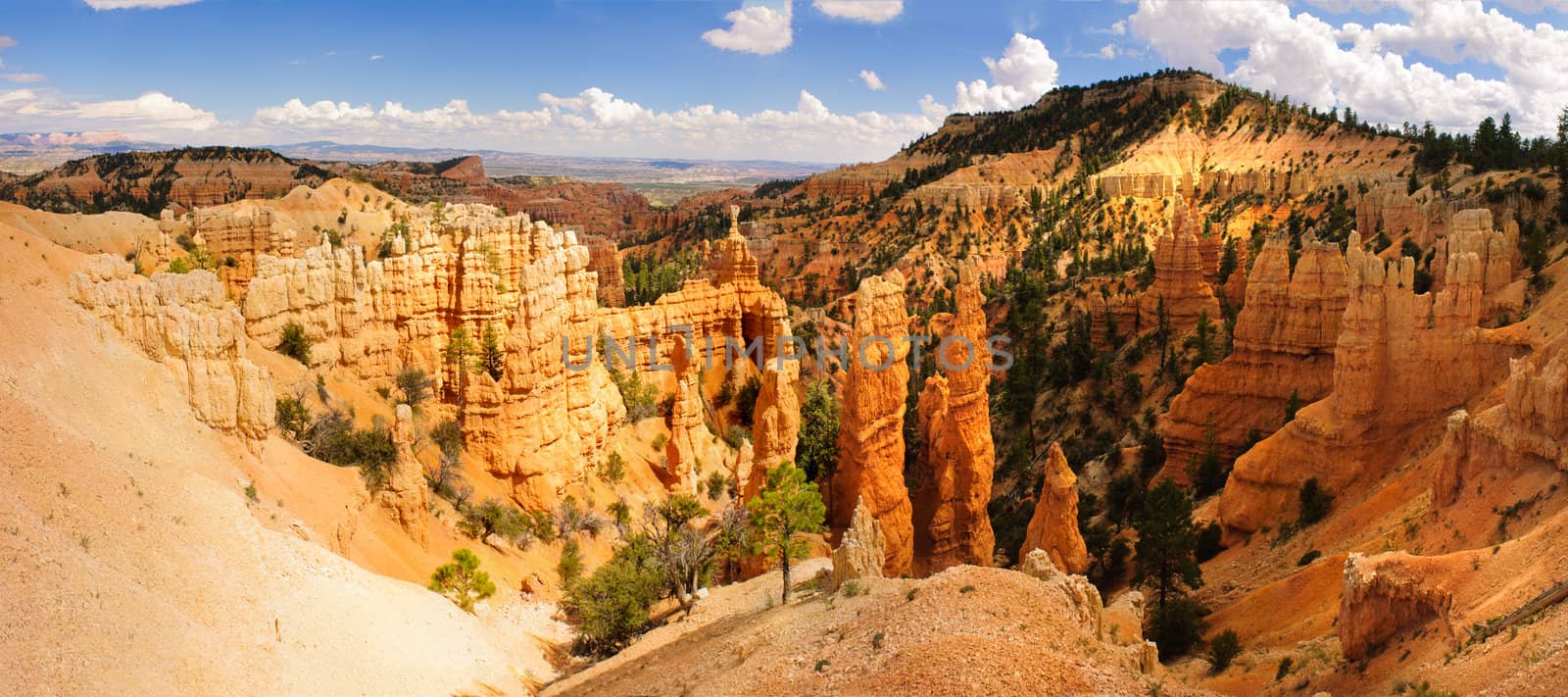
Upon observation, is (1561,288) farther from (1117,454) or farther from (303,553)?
(303,553)

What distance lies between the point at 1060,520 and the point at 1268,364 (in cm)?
1400

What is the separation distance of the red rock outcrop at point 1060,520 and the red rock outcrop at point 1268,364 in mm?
10539

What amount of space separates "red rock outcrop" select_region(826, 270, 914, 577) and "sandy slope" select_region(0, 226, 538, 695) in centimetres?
1174

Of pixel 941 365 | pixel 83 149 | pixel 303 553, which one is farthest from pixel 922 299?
pixel 83 149

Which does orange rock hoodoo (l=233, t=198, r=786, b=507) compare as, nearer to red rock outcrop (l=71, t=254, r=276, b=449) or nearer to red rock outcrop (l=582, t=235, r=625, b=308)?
red rock outcrop (l=71, t=254, r=276, b=449)

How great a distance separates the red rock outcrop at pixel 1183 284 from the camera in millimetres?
48188

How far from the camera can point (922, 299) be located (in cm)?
7875

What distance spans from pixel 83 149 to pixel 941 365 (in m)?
149

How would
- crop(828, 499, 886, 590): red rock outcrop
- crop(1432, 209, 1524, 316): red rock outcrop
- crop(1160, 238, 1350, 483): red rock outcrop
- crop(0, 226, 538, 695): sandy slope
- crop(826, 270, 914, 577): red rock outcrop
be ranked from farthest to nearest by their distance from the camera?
crop(1160, 238, 1350, 483): red rock outcrop < crop(1432, 209, 1524, 316): red rock outcrop < crop(826, 270, 914, 577): red rock outcrop < crop(828, 499, 886, 590): red rock outcrop < crop(0, 226, 538, 695): sandy slope

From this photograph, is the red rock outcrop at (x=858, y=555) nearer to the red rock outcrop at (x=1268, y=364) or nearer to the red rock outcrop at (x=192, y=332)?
the red rock outcrop at (x=192, y=332)

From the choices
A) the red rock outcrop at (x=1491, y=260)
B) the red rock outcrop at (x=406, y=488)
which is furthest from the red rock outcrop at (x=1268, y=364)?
the red rock outcrop at (x=406, y=488)

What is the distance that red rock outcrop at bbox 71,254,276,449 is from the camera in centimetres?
1647

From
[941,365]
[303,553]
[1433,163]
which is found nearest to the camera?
[303,553]

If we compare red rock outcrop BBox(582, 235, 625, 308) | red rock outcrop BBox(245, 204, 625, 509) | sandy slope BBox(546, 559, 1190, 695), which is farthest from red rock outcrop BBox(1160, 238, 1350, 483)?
red rock outcrop BBox(582, 235, 625, 308)
